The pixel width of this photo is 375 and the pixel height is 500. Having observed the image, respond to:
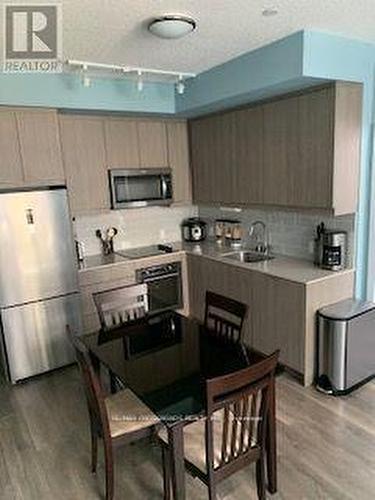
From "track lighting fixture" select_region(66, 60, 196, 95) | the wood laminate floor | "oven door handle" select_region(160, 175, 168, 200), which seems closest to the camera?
the wood laminate floor

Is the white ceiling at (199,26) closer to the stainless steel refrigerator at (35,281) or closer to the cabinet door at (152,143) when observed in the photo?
the cabinet door at (152,143)

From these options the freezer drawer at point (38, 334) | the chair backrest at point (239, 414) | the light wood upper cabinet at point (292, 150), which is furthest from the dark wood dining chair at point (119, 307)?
the light wood upper cabinet at point (292, 150)

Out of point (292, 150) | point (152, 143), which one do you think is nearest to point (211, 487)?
point (292, 150)

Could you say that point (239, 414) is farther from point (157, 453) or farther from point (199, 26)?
point (199, 26)

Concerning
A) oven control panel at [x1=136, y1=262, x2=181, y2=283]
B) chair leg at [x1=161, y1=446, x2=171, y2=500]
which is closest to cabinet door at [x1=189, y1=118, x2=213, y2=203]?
oven control panel at [x1=136, y1=262, x2=181, y2=283]

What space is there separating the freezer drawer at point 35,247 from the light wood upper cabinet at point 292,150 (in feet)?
5.38

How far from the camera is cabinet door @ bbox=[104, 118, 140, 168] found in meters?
3.80

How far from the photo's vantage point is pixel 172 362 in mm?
2096

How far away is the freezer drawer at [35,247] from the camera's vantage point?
3061mm

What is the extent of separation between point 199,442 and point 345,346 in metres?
1.49

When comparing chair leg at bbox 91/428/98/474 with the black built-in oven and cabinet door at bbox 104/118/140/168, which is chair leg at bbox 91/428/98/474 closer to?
the black built-in oven

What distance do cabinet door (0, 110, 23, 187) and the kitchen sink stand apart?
2.05 metres

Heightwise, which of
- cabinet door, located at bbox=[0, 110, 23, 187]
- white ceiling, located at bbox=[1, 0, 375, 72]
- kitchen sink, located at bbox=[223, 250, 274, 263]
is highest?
white ceiling, located at bbox=[1, 0, 375, 72]

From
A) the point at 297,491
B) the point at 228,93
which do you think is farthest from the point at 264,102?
the point at 297,491
